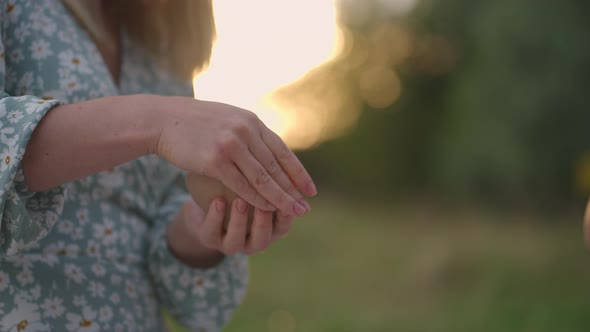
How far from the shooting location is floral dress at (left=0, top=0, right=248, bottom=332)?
98 centimetres

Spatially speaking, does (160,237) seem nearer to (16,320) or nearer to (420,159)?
(16,320)

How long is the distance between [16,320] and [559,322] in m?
3.94

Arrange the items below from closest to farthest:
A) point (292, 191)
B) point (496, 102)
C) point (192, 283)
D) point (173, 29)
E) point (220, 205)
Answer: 1. point (292, 191)
2. point (220, 205)
3. point (192, 283)
4. point (173, 29)
5. point (496, 102)

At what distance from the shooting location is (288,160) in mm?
965

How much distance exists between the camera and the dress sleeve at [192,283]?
135 centimetres

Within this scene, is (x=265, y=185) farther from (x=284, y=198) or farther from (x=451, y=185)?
(x=451, y=185)

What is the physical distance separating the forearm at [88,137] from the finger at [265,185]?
0.46 feet

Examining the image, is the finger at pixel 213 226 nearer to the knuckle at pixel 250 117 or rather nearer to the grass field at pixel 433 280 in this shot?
the knuckle at pixel 250 117

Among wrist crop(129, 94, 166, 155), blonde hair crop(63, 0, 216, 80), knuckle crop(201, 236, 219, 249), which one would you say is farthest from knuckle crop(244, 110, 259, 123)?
blonde hair crop(63, 0, 216, 80)

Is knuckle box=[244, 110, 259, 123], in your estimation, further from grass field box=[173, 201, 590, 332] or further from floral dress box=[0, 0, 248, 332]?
grass field box=[173, 201, 590, 332]

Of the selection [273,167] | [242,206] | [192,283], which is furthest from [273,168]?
[192,283]

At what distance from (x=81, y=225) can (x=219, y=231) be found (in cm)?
26

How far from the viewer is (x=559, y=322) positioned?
420 centimetres

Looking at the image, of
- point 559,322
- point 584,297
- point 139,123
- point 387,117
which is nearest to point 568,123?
point 584,297
